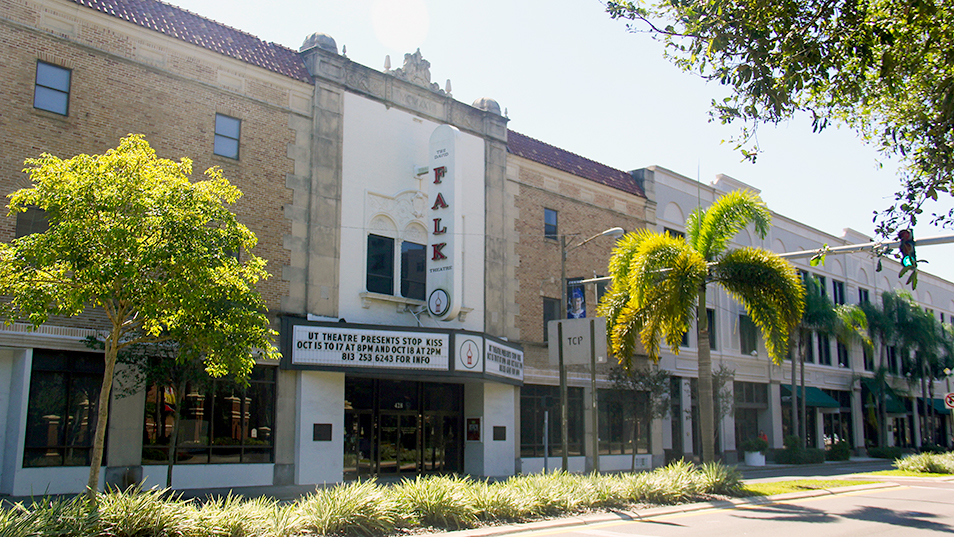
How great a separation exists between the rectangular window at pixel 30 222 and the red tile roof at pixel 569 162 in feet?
55.6

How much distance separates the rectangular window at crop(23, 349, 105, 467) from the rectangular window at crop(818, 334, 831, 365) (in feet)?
141

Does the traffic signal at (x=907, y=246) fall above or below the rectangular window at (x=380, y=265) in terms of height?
below

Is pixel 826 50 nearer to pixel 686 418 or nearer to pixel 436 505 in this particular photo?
pixel 436 505

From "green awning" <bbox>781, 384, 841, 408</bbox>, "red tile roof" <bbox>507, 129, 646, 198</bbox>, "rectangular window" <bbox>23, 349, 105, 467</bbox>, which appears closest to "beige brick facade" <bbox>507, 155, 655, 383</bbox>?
"red tile roof" <bbox>507, 129, 646, 198</bbox>

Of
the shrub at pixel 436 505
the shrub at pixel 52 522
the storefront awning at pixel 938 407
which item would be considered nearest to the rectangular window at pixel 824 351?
the storefront awning at pixel 938 407

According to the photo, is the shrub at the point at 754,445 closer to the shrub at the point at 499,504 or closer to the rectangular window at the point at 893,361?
the rectangular window at the point at 893,361

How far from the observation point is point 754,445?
38875 millimetres

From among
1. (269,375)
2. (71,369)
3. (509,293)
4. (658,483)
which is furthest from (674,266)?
(71,369)

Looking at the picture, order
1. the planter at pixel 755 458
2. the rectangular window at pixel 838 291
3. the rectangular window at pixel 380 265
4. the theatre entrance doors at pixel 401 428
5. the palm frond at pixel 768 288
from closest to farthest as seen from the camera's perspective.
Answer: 1. the palm frond at pixel 768 288
2. the theatre entrance doors at pixel 401 428
3. the rectangular window at pixel 380 265
4. the planter at pixel 755 458
5. the rectangular window at pixel 838 291

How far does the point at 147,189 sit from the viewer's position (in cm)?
1379

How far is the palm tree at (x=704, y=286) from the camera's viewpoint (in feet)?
73.0

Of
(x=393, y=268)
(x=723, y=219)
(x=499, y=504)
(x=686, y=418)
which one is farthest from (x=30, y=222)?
(x=686, y=418)

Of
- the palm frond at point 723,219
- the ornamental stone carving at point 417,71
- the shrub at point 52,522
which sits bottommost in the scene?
the shrub at point 52,522

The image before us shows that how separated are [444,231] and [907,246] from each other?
14.2 meters
